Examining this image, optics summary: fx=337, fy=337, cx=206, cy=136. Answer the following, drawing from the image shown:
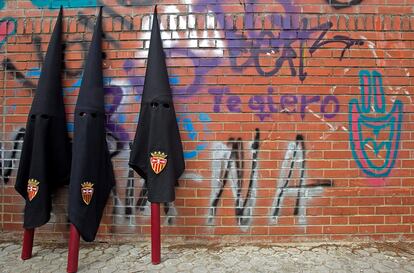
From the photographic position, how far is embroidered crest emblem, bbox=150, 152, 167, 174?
10.0ft

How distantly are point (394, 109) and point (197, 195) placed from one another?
7.25 ft

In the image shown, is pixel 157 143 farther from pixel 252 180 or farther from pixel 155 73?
pixel 252 180

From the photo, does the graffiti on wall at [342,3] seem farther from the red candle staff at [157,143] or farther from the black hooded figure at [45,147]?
the black hooded figure at [45,147]

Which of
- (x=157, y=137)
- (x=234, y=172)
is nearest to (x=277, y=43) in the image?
(x=234, y=172)

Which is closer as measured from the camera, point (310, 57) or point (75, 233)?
point (75, 233)

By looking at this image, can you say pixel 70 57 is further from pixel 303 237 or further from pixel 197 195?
pixel 303 237

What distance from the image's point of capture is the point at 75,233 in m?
2.96

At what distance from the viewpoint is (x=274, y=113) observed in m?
3.44

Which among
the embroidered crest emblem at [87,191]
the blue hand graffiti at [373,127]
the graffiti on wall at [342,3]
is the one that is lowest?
the embroidered crest emblem at [87,191]

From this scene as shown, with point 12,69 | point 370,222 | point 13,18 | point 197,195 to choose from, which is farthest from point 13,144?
point 370,222

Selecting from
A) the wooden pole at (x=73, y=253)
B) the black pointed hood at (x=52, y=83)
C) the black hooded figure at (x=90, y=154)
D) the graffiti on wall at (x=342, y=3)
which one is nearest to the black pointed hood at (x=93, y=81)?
the black hooded figure at (x=90, y=154)

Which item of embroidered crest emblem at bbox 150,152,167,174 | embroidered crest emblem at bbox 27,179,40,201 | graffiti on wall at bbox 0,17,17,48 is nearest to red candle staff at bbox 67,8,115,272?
embroidered crest emblem at bbox 27,179,40,201

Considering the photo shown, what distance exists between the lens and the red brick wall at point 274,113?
3.44m

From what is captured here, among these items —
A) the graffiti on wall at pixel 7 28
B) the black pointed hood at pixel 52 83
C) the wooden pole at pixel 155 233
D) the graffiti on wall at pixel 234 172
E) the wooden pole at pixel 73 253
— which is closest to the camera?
the wooden pole at pixel 73 253
